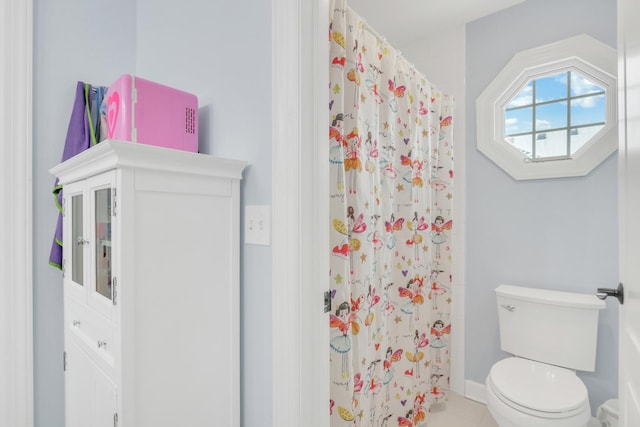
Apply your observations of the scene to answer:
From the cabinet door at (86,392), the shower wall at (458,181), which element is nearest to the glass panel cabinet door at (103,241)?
the cabinet door at (86,392)

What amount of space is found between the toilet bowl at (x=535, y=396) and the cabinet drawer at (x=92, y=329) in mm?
1562

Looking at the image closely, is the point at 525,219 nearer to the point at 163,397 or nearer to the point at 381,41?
the point at 381,41

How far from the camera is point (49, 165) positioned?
1.44 m

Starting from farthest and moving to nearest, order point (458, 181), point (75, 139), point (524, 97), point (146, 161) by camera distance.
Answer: point (458, 181)
point (524, 97)
point (75, 139)
point (146, 161)

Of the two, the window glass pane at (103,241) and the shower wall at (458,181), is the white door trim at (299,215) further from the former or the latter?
the shower wall at (458,181)

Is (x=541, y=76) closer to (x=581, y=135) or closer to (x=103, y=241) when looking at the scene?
(x=581, y=135)

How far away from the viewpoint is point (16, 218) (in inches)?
52.1

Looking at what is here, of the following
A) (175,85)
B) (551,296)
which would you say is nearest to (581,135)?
(551,296)

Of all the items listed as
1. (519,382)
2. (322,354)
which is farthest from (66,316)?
(519,382)

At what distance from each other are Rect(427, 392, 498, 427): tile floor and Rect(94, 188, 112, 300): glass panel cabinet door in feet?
6.24

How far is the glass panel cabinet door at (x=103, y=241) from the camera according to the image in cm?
93

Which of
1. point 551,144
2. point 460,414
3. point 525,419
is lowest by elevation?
point 460,414

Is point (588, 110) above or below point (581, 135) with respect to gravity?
above

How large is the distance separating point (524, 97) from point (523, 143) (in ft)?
0.95
